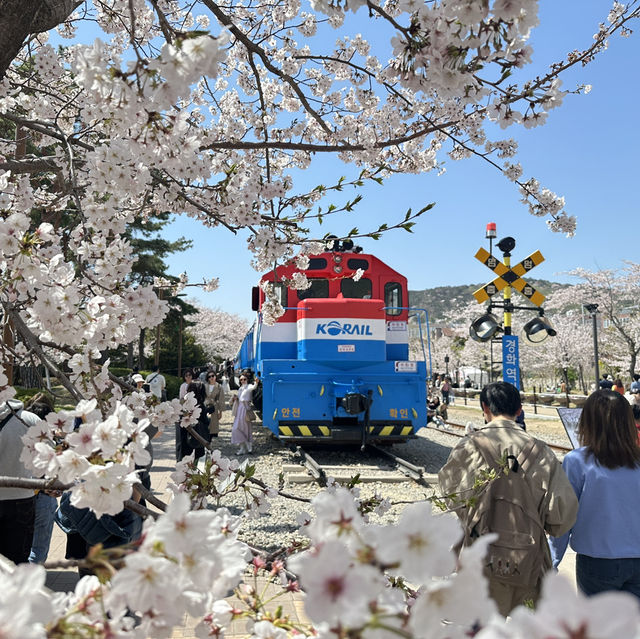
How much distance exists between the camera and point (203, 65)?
1.61 m

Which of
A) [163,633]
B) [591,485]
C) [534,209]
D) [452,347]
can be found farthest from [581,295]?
[163,633]

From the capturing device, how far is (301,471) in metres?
8.52

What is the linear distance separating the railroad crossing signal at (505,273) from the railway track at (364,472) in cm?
279

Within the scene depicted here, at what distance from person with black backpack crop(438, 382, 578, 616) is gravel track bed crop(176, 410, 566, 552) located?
93 centimetres

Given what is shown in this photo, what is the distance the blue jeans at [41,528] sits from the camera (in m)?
3.73

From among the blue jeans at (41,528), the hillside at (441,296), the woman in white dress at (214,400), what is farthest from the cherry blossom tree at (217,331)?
the hillside at (441,296)

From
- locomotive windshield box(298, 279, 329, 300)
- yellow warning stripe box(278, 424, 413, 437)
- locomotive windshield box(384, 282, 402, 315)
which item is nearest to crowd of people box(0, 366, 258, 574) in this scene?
yellow warning stripe box(278, 424, 413, 437)

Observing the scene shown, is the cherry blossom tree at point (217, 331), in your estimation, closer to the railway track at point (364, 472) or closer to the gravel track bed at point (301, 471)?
the gravel track bed at point (301, 471)

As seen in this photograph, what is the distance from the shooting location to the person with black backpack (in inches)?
101

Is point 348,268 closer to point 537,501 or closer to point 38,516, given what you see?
point 38,516

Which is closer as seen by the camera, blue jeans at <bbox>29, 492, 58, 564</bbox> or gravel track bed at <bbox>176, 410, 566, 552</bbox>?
blue jeans at <bbox>29, 492, 58, 564</bbox>

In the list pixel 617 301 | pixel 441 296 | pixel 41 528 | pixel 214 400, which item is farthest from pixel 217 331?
pixel 441 296

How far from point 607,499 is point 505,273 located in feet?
18.2

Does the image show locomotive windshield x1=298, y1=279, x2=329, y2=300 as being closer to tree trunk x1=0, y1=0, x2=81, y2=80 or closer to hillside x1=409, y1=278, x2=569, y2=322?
tree trunk x1=0, y1=0, x2=81, y2=80
